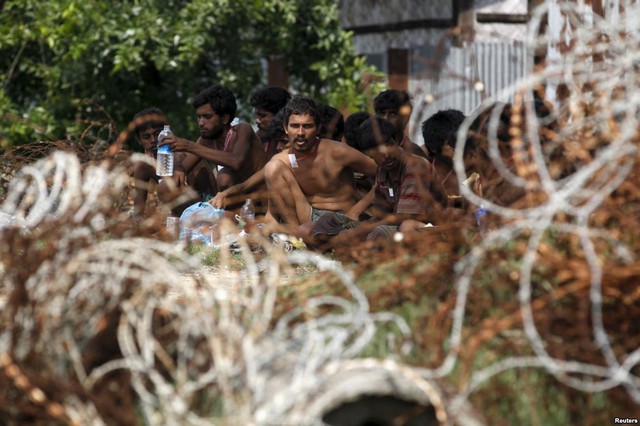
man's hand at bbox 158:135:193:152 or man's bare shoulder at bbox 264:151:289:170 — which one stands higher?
man's hand at bbox 158:135:193:152

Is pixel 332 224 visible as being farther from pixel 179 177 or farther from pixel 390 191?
pixel 179 177

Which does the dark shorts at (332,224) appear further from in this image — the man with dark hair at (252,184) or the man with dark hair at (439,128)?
the man with dark hair at (439,128)

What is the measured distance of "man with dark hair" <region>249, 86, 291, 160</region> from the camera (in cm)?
1050

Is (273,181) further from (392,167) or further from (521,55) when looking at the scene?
(521,55)

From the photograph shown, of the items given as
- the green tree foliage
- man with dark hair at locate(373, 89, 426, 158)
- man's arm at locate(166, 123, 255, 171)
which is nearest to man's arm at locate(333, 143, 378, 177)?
man with dark hair at locate(373, 89, 426, 158)

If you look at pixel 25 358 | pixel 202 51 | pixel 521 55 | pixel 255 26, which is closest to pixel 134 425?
pixel 25 358

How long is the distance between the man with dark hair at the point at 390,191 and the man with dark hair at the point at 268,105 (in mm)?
1577

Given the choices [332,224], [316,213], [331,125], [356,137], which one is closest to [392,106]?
[356,137]

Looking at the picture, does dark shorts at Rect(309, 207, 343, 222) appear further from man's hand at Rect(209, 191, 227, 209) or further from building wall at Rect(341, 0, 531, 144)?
building wall at Rect(341, 0, 531, 144)

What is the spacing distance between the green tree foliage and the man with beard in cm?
193

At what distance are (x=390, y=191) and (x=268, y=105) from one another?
2394 mm

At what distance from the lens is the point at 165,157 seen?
9.52 m

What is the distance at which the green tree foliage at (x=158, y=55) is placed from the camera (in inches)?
478

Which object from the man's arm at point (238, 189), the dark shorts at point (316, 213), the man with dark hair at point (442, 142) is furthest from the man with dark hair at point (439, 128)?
the man's arm at point (238, 189)
